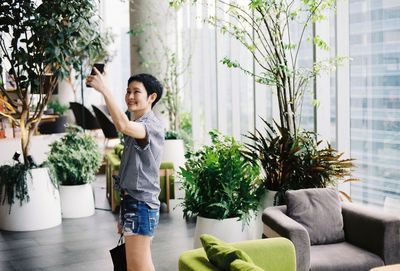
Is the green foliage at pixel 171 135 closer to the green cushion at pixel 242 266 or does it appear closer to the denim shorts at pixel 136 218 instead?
the denim shorts at pixel 136 218

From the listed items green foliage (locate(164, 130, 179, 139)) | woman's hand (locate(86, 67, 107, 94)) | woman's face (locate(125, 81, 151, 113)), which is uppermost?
woman's hand (locate(86, 67, 107, 94))

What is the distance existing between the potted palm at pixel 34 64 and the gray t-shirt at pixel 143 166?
116 inches

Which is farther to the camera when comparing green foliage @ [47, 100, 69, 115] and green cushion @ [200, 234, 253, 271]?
green foliage @ [47, 100, 69, 115]

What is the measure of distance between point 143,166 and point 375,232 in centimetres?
184

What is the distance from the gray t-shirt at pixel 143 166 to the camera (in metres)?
3.41

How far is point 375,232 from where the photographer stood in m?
4.21

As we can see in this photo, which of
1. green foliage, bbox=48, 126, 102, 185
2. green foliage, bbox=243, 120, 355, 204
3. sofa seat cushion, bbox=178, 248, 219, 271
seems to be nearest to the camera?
sofa seat cushion, bbox=178, 248, 219, 271

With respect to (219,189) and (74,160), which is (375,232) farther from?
(74,160)

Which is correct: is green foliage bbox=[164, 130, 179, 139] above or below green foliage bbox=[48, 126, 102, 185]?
above

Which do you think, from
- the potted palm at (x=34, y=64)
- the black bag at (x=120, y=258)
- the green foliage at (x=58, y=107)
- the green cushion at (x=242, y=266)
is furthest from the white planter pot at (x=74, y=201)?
the green foliage at (x=58, y=107)

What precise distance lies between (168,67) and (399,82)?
5504mm

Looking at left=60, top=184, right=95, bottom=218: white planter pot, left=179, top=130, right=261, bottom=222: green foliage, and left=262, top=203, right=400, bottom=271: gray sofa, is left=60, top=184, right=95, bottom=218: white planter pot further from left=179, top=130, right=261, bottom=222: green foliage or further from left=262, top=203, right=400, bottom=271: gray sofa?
left=262, top=203, right=400, bottom=271: gray sofa

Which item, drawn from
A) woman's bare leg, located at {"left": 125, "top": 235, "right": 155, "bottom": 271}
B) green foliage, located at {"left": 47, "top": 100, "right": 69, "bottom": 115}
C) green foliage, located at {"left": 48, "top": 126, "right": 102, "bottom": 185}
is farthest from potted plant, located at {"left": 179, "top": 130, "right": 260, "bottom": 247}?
green foliage, located at {"left": 47, "top": 100, "right": 69, "bottom": 115}

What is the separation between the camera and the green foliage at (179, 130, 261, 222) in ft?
16.0
